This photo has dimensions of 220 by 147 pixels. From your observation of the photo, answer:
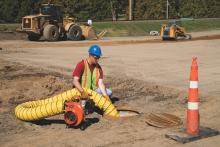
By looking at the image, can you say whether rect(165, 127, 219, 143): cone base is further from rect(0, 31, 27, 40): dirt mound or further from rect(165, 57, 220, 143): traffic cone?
rect(0, 31, 27, 40): dirt mound

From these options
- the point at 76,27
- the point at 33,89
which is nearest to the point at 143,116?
the point at 33,89

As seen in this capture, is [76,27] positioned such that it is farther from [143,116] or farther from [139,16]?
[139,16]

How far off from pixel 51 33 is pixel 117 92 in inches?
753

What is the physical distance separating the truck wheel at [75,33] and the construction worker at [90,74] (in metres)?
22.0

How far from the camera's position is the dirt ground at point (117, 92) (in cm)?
672

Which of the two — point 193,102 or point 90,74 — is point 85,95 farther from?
point 193,102

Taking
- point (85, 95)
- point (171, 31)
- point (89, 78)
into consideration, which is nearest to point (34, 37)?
point (171, 31)

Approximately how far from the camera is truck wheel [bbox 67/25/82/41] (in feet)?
98.8

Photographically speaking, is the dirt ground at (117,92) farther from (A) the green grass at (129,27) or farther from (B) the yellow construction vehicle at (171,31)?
(A) the green grass at (129,27)

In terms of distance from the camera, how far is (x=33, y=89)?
1098 cm

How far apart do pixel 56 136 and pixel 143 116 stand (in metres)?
2.02

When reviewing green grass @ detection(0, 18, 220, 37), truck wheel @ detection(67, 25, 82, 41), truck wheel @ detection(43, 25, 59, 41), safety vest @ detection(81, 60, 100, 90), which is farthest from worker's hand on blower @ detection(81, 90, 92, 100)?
green grass @ detection(0, 18, 220, 37)

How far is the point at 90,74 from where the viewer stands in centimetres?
816

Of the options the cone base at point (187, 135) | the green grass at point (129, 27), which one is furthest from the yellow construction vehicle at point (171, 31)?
the cone base at point (187, 135)
